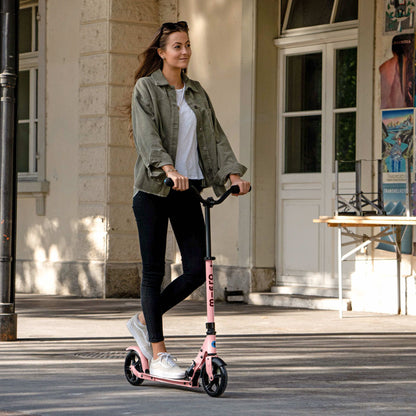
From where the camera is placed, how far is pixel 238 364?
6270 millimetres

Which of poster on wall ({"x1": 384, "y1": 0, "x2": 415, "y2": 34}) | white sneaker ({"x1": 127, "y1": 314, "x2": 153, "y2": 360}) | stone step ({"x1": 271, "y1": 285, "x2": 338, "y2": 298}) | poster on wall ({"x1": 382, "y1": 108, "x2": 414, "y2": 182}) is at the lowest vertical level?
stone step ({"x1": 271, "y1": 285, "x2": 338, "y2": 298})

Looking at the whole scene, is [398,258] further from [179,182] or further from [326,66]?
[179,182]

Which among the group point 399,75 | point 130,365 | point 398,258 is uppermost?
point 399,75

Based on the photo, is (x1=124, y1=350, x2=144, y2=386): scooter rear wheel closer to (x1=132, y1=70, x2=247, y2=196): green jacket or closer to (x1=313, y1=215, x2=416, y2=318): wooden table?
(x1=132, y1=70, x2=247, y2=196): green jacket

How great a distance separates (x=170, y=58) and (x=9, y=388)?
183cm

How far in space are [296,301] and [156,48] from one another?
550 centimetres

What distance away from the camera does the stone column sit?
12.2 metres

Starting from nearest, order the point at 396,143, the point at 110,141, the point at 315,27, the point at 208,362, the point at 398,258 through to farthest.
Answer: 1. the point at 208,362
2. the point at 398,258
3. the point at 396,143
4. the point at 315,27
5. the point at 110,141

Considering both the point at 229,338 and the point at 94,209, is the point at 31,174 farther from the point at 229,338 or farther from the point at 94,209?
the point at 229,338

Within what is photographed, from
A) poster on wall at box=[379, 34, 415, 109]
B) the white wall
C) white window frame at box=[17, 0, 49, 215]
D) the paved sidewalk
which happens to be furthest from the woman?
white window frame at box=[17, 0, 49, 215]

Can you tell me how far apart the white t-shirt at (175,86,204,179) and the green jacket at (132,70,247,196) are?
1.2 inches

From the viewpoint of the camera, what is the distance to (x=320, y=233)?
11.0m

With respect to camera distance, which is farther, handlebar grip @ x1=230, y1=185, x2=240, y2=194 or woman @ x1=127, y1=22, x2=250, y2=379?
woman @ x1=127, y1=22, x2=250, y2=379

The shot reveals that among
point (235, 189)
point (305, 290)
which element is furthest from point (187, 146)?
point (305, 290)
